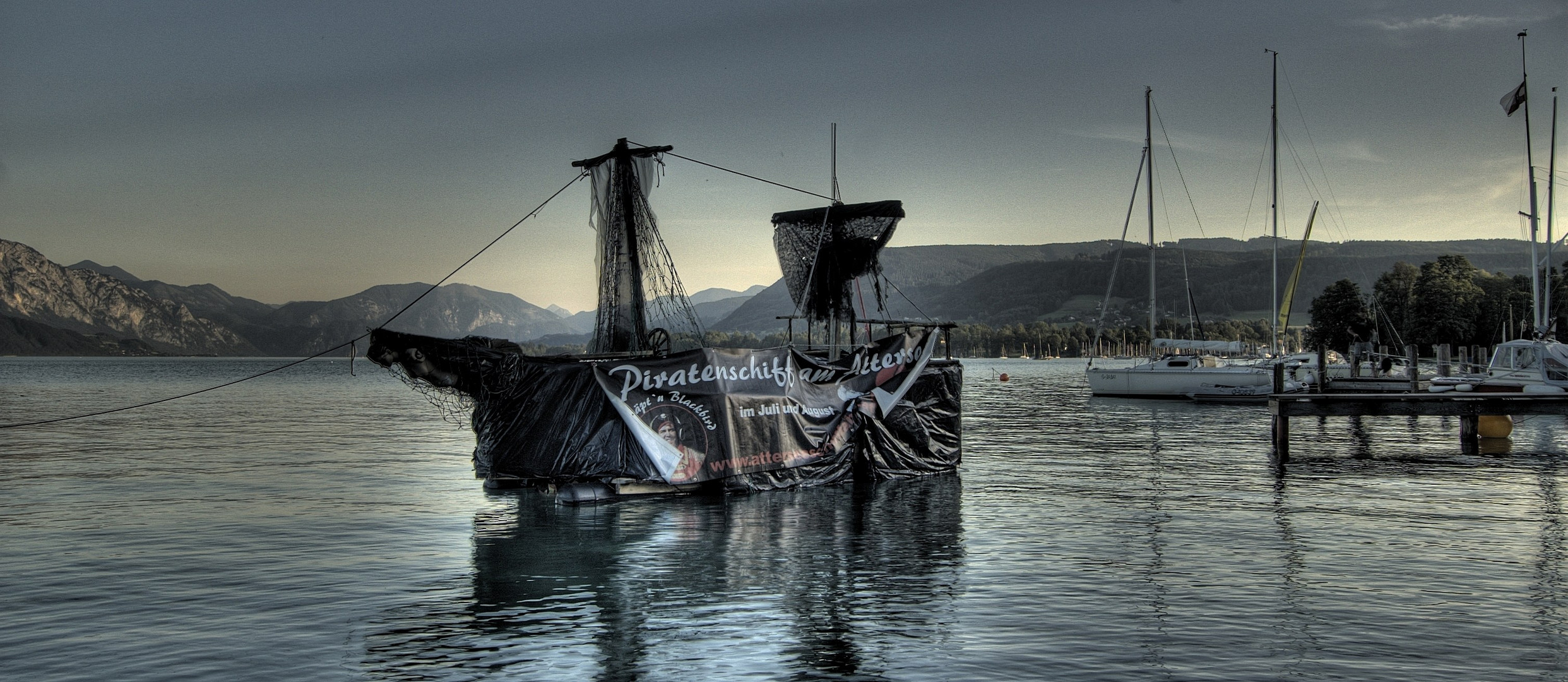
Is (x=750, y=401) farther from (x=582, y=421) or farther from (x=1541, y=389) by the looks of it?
(x=1541, y=389)

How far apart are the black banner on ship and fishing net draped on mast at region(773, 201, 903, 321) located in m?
2.33

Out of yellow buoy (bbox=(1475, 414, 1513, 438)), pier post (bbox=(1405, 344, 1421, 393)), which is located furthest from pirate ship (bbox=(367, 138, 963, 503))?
pier post (bbox=(1405, 344, 1421, 393))

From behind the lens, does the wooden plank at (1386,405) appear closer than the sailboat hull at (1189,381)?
Yes

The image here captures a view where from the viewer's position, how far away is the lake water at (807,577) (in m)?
7.59

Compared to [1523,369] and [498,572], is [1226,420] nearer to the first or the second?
A: [1523,369]

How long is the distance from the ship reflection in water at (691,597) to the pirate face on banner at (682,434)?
0.58 metres

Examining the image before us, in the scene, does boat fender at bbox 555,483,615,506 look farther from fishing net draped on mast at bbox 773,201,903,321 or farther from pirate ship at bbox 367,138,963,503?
fishing net draped on mast at bbox 773,201,903,321

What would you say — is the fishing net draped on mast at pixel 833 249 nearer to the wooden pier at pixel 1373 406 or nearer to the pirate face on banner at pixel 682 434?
the pirate face on banner at pixel 682 434

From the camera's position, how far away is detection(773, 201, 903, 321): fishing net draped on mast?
796 inches

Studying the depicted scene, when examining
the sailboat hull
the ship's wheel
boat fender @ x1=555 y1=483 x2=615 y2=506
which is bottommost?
boat fender @ x1=555 y1=483 x2=615 y2=506

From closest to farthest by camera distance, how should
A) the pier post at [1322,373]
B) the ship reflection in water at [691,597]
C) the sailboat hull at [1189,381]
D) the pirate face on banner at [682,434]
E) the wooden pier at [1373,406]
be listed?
the ship reflection in water at [691,597]
the pirate face on banner at [682,434]
the wooden pier at [1373,406]
the pier post at [1322,373]
the sailboat hull at [1189,381]

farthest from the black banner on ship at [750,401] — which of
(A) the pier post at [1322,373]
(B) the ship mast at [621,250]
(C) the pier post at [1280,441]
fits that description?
(A) the pier post at [1322,373]

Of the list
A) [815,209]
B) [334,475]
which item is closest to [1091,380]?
[815,209]

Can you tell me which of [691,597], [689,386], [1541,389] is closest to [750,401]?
[689,386]
